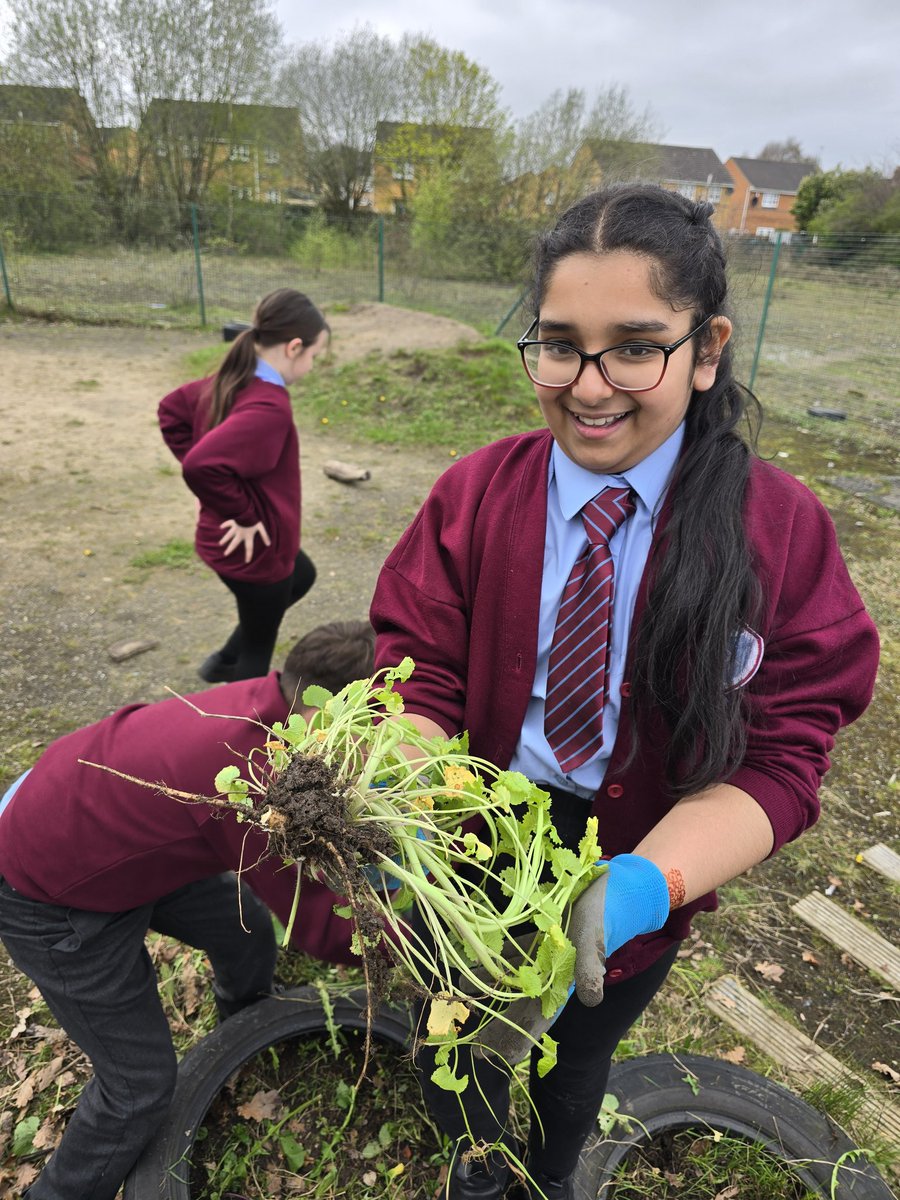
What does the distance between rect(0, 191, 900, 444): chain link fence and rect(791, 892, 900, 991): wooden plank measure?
847cm

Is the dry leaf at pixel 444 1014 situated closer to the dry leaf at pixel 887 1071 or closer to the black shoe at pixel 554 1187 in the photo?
the black shoe at pixel 554 1187

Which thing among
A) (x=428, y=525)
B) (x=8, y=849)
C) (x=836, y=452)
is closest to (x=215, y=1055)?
(x=8, y=849)

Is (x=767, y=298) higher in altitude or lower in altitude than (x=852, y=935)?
higher

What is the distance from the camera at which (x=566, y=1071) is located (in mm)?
1688

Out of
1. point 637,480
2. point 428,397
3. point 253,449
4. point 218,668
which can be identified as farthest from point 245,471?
point 428,397

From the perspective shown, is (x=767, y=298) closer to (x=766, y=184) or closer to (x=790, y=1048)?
(x=790, y=1048)

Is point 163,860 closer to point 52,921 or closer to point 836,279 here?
point 52,921

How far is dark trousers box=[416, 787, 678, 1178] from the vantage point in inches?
61.2

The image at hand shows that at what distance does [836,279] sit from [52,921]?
597 inches

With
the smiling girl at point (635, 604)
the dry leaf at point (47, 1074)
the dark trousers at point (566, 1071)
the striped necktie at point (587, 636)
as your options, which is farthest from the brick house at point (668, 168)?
the dry leaf at point (47, 1074)

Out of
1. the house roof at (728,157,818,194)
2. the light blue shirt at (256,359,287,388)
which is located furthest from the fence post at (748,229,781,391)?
the house roof at (728,157,818,194)

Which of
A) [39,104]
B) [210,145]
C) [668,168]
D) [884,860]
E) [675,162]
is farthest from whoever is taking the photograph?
[210,145]

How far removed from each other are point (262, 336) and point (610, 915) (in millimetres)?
3157

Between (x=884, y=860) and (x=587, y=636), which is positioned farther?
(x=884, y=860)
